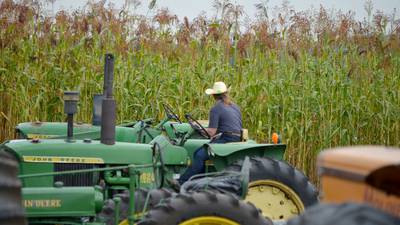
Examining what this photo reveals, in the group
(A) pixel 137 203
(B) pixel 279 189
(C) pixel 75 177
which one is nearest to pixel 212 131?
(B) pixel 279 189

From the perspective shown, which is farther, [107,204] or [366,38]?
[366,38]

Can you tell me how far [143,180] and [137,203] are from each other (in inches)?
Answer: 40.5

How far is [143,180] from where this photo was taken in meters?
7.70

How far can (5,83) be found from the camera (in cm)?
1289

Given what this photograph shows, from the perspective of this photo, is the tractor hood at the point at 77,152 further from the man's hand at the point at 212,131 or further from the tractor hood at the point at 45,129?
the tractor hood at the point at 45,129

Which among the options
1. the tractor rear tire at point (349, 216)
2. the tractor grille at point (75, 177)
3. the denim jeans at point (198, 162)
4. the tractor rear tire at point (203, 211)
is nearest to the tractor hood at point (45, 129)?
the denim jeans at point (198, 162)

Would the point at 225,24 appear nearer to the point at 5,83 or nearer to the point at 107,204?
the point at 5,83

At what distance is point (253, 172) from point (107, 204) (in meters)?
2.68

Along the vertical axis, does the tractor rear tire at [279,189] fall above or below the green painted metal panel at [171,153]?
below

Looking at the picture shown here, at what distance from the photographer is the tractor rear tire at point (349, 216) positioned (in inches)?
126

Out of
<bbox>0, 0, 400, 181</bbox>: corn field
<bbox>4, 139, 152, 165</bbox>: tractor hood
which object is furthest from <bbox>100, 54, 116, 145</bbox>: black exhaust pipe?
<bbox>0, 0, 400, 181</bbox>: corn field

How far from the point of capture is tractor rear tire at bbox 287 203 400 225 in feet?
10.5

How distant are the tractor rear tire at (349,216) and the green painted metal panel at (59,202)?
3.09m

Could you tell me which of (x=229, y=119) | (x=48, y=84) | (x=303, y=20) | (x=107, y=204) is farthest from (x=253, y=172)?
(x=303, y=20)
